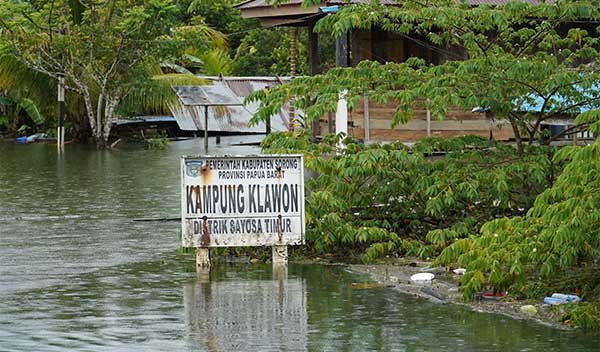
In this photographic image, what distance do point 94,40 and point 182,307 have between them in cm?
2399

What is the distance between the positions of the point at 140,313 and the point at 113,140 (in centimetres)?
2848

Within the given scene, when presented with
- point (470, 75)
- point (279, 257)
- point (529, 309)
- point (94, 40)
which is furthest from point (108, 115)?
point (529, 309)

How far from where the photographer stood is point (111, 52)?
34625 millimetres

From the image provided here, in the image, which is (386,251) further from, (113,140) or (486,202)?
(113,140)

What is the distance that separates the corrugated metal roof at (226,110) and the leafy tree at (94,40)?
2629mm

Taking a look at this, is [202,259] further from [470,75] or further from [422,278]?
[470,75]

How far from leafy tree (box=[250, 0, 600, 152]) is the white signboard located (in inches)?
49.1

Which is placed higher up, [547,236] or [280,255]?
[547,236]

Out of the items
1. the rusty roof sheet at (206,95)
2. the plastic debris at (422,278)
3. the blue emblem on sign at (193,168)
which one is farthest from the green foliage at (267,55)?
the plastic debris at (422,278)

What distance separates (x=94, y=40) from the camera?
33.8 metres

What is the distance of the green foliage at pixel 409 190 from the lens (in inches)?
520

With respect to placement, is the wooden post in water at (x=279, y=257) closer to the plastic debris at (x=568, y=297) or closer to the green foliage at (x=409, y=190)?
the green foliage at (x=409, y=190)

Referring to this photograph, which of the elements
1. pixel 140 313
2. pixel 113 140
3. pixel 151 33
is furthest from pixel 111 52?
pixel 140 313

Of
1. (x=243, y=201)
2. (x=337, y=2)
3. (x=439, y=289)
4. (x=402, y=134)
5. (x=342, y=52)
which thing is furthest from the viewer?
(x=402, y=134)
